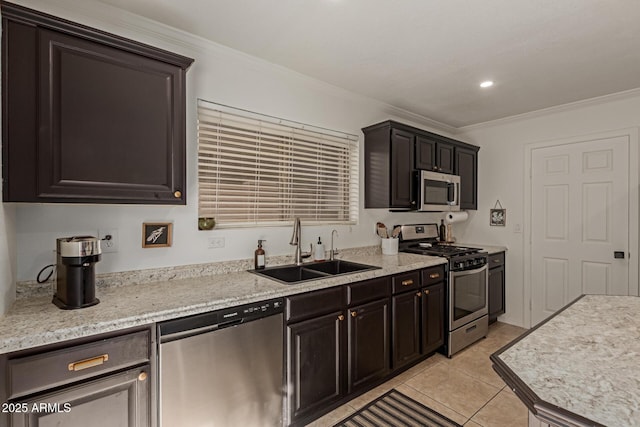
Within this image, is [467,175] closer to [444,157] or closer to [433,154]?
[444,157]

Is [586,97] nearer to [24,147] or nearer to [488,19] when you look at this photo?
[488,19]

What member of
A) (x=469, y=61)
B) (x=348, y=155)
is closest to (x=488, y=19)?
(x=469, y=61)

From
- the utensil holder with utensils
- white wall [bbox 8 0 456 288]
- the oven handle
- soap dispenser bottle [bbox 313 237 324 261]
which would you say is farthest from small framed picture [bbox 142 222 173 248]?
the oven handle

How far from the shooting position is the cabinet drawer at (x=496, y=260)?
12.1 ft

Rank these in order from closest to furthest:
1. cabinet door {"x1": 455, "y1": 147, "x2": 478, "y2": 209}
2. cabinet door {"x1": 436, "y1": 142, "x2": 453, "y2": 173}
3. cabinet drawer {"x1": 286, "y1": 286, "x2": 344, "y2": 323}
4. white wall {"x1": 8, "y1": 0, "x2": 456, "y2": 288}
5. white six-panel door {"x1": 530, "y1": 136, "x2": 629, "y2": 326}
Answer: white wall {"x1": 8, "y1": 0, "x2": 456, "y2": 288}, cabinet drawer {"x1": 286, "y1": 286, "x2": 344, "y2": 323}, white six-panel door {"x1": 530, "y1": 136, "x2": 629, "y2": 326}, cabinet door {"x1": 436, "y1": 142, "x2": 453, "y2": 173}, cabinet door {"x1": 455, "y1": 147, "x2": 478, "y2": 209}

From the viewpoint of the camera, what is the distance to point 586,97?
3.22m

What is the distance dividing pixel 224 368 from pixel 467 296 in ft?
8.47

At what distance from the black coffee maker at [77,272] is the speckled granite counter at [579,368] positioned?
176 cm

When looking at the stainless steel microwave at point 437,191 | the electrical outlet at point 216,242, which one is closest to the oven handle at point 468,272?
the stainless steel microwave at point 437,191

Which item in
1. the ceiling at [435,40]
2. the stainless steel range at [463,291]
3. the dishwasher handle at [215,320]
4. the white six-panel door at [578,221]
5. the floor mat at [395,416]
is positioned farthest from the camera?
the white six-panel door at [578,221]

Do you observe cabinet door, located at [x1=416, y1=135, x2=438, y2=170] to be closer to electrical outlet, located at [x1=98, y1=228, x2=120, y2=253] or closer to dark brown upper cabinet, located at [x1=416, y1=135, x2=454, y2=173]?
dark brown upper cabinet, located at [x1=416, y1=135, x2=454, y2=173]

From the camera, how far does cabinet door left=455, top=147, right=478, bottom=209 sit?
395 centimetres

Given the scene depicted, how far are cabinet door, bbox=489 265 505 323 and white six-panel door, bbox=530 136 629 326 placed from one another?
322mm

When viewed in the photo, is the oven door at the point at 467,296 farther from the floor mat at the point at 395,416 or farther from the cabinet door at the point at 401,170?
the floor mat at the point at 395,416
